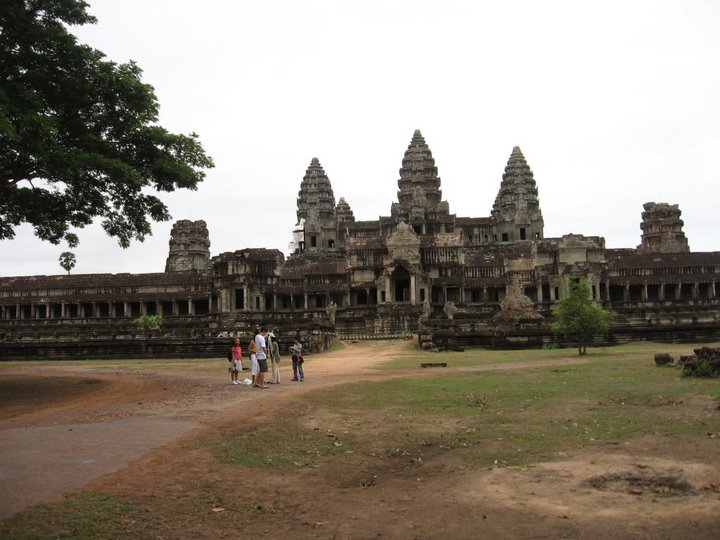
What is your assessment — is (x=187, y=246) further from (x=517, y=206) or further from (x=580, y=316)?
(x=580, y=316)

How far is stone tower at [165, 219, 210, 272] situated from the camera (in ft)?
298

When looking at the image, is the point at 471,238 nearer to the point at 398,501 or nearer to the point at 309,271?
the point at 309,271

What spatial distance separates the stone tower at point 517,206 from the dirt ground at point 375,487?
81020mm

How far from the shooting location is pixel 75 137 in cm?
2028

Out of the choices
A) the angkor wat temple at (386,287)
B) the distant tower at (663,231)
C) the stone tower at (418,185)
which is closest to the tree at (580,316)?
the angkor wat temple at (386,287)

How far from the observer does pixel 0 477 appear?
29.4ft

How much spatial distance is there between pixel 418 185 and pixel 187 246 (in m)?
32.2

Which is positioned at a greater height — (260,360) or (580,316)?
(580,316)

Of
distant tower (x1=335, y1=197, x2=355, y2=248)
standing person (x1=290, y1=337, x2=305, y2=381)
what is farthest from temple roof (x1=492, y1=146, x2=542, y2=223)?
standing person (x1=290, y1=337, x2=305, y2=381)

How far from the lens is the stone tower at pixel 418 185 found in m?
77.6

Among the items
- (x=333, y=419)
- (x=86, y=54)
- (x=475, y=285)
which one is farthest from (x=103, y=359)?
(x=475, y=285)

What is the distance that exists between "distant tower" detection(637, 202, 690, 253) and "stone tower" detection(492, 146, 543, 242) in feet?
43.8

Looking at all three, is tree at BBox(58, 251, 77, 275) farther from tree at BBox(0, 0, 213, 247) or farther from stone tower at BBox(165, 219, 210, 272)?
tree at BBox(0, 0, 213, 247)

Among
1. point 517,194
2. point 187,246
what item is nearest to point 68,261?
point 187,246
